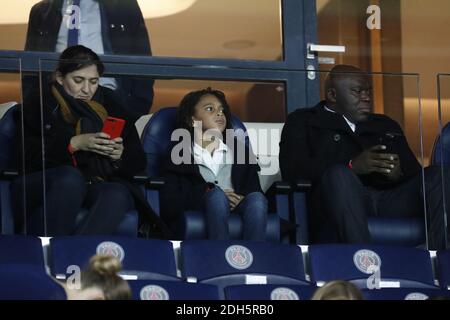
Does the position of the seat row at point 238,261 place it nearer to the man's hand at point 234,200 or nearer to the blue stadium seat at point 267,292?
the blue stadium seat at point 267,292

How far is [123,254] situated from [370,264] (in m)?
1.15

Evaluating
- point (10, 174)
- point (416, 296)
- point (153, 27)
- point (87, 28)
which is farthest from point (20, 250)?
point (153, 27)

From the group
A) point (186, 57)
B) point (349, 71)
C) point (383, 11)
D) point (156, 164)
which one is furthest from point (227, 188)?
point (383, 11)

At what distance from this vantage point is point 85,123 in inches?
283

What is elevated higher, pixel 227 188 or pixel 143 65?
pixel 143 65

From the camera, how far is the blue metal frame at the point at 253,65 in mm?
7527

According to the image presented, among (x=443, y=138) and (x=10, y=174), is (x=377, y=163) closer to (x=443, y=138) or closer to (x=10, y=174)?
(x=443, y=138)

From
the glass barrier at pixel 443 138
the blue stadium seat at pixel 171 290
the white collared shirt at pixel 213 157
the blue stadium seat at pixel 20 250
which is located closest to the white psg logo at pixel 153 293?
the blue stadium seat at pixel 171 290

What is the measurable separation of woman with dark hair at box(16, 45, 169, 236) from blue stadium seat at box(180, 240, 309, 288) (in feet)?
1.75

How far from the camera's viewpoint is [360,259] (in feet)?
22.6

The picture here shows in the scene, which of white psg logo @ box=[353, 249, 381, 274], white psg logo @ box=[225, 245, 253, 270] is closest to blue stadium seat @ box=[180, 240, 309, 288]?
white psg logo @ box=[225, 245, 253, 270]

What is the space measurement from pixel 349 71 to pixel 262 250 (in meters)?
1.30

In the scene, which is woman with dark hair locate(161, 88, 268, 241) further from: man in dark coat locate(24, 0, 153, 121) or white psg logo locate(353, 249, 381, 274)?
man in dark coat locate(24, 0, 153, 121)
